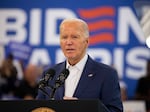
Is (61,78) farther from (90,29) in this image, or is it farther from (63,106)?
(90,29)

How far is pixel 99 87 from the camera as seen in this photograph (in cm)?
303

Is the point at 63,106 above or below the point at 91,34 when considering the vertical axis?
above

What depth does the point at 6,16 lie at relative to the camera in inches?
353

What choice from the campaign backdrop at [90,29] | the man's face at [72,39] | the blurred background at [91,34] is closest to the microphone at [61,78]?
the man's face at [72,39]

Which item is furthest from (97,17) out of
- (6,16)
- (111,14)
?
(6,16)

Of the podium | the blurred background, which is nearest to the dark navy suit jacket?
the podium

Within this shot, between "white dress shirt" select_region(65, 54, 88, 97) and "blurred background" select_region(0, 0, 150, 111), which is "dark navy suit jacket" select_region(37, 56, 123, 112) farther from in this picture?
"blurred background" select_region(0, 0, 150, 111)

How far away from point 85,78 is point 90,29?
5.62m

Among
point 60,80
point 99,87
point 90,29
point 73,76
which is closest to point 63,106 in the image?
point 60,80

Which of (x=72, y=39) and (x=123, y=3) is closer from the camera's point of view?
(x=72, y=39)

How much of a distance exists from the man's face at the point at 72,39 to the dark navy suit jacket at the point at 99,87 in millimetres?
151

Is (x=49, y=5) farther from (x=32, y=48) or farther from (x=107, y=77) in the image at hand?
(x=107, y=77)

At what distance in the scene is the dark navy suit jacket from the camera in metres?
2.97

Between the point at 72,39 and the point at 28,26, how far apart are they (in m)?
5.87
